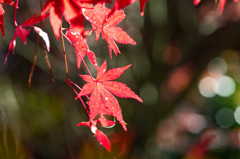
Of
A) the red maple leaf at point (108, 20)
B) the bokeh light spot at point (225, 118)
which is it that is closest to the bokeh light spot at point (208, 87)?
the bokeh light spot at point (225, 118)

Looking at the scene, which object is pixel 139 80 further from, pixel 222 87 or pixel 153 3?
pixel 222 87

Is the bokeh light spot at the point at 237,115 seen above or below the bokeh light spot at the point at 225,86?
below

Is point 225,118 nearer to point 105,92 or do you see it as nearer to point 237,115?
point 237,115

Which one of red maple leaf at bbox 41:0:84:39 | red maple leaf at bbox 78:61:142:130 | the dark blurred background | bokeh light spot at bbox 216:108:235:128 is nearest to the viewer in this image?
red maple leaf at bbox 41:0:84:39

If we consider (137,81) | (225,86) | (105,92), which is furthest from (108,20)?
(225,86)

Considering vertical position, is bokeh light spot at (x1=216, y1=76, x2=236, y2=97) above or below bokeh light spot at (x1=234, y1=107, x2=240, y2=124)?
above

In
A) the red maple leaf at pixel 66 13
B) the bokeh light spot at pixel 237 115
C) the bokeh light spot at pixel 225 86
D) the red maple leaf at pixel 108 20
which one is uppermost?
the red maple leaf at pixel 66 13

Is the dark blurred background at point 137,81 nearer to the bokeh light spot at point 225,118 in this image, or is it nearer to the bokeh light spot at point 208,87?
the bokeh light spot at point 225,118

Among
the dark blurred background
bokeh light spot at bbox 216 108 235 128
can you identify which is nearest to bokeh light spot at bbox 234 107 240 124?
bokeh light spot at bbox 216 108 235 128

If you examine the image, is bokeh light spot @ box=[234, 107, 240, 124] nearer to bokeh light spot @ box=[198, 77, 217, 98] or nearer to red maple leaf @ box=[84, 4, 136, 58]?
bokeh light spot @ box=[198, 77, 217, 98]

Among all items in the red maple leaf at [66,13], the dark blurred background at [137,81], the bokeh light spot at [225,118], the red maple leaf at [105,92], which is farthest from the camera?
the bokeh light spot at [225,118]

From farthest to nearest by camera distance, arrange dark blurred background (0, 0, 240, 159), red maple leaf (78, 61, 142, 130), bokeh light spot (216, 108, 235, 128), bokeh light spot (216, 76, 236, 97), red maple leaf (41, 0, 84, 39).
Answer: bokeh light spot (216, 76, 236, 97), bokeh light spot (216, 108, 235, 128), dark blurred background (0, 0, 240, 159), red maple leaf (78, 61, 142, 130), red maple leaf (41, 0, 84, 39)
